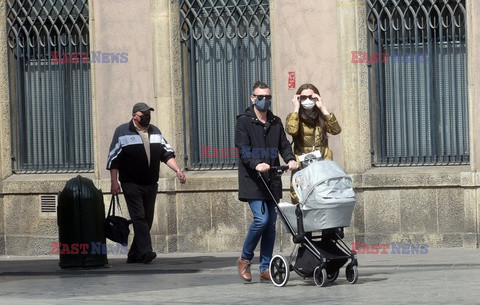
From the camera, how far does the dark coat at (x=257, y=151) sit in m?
11.5

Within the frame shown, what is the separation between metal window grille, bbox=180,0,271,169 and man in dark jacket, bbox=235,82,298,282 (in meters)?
4.51

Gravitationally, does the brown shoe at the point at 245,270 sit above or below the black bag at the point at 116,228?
below

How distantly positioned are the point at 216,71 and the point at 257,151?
16.6 ft

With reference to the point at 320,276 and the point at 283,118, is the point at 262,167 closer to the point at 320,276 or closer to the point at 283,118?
the point at 320,276

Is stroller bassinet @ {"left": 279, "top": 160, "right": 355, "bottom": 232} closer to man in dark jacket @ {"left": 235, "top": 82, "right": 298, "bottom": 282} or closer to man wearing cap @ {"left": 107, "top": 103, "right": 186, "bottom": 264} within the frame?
man in dark jacket @ {"left": 235, "top": 82, "right": 298, "bottom": 282}

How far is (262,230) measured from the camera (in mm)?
11484

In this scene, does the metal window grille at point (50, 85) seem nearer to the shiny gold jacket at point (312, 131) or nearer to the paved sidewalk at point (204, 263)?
the paved sidewalk at point (204, 263)

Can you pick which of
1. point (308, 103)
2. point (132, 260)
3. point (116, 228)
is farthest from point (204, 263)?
point (308, 103)

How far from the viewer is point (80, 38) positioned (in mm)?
17188

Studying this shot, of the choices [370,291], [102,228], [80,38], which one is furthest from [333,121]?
[80,38]

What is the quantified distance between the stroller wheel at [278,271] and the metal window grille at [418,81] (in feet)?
15.0

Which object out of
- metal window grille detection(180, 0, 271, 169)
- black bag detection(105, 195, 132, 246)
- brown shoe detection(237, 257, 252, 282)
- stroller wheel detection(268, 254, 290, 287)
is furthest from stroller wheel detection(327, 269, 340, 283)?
metal window grille detection(180, 0, 271, 169)

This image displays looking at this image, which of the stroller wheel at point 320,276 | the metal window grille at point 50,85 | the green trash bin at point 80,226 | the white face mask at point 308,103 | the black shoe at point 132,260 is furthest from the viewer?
the metal window grille at point 50,85

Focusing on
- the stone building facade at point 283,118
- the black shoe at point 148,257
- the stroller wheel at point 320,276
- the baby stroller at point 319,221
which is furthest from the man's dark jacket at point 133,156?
the stroller wheel at point 320,276
